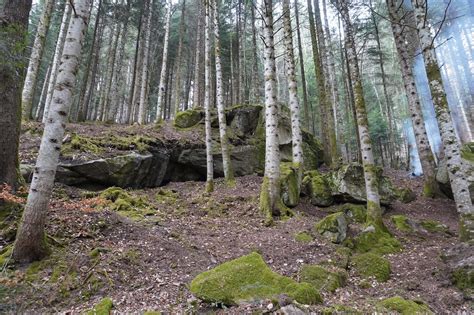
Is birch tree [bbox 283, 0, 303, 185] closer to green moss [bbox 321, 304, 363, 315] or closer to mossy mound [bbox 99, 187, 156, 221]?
mossy mound [bbox 99, 187, 156, 221]

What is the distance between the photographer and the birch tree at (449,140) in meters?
5.42

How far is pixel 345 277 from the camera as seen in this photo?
4984mm

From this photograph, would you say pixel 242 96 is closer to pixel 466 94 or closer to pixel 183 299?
pixel 183 299

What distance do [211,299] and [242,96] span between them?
20.6 meters

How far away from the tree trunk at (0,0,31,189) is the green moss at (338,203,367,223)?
28.7 feet

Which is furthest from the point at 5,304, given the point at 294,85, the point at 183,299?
the point at 294,85

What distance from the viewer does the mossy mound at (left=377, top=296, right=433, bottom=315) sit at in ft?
12.0

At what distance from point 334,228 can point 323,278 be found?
7.76ft

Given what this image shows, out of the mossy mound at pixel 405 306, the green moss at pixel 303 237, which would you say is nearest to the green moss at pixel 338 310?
the mossy mound at pixel 405 306

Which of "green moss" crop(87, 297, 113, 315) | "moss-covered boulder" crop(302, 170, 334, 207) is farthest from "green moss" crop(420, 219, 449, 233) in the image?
"green moss" crop(87, 297, 113, 315)

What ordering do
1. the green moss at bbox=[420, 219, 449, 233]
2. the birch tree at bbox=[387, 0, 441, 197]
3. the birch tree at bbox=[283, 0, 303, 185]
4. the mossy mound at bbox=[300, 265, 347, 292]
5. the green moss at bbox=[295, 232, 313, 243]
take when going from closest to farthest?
the mossy mound at bbox=[300, 265, 347, 292], the green moss at bbox=[295, 232, 313, 243], the green moss at bbox=[420, 219, 449, 233], the birch tree at bbox=[387, 0, 441, 197], the birch tree at bbox=[283, 0, 303, 185]

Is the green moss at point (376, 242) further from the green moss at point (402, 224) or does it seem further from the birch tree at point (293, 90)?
the birch tree at point (293, 90)

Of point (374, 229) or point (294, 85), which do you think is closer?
point (374, 229)

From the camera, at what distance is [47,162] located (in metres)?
4.33
